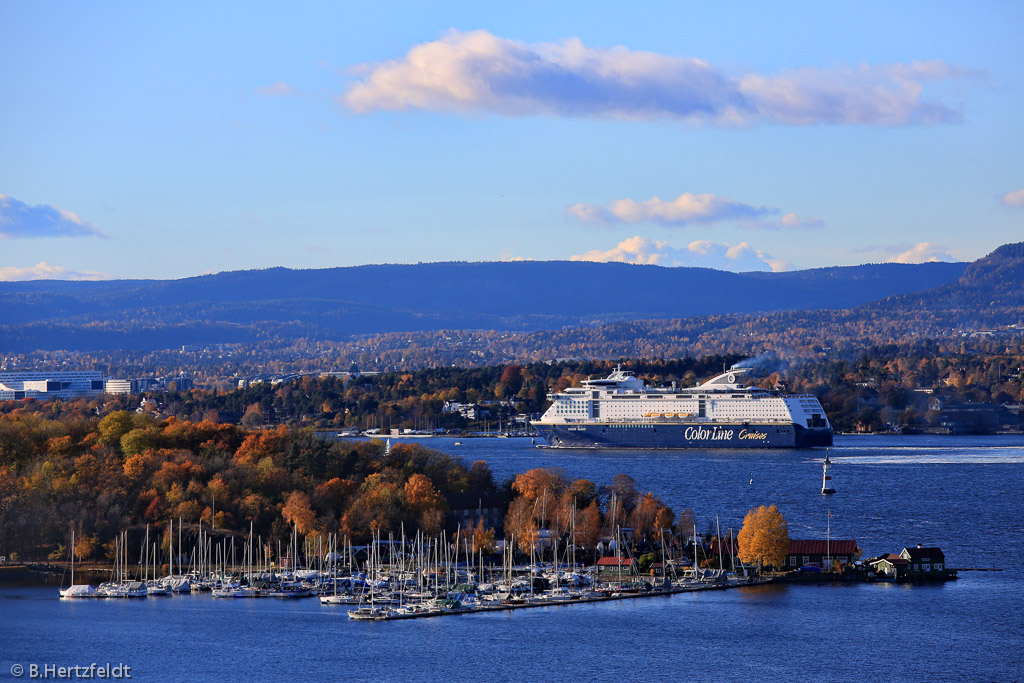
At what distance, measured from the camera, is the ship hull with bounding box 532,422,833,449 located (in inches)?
3472

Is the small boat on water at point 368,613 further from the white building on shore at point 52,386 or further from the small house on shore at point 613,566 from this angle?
the white building on shore at point 52,386

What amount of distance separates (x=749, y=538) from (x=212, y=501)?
16.0 meters

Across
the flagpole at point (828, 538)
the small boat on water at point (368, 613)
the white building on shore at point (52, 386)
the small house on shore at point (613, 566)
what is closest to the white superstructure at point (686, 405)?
the flagpole at point (828, 538)

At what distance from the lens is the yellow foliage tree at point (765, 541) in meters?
39.9

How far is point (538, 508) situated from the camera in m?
44.5

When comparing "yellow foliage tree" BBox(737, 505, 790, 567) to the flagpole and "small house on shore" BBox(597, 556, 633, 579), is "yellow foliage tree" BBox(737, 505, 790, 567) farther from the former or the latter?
"small house on shore" BBox(597, 556, 633, 579)

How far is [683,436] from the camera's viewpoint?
9050 centimetres

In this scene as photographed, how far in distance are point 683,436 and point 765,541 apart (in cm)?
5063

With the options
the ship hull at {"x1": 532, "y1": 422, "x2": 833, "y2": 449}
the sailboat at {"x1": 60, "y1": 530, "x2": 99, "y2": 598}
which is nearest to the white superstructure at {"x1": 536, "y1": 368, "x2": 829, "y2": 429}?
the ship hull at {"x1": 532, "y1": 422, "x2": 833, "y2": 449}

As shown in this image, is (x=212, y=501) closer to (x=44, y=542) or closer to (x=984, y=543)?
(x=44, y=542)

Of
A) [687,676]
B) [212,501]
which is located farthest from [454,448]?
[687,676]

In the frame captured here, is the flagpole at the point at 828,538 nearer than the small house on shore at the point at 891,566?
No

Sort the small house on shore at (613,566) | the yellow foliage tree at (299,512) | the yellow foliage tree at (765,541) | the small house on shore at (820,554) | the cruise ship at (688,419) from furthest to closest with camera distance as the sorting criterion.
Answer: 1. the cruise ship at (688,419)
2. the yellow foliage tree at (299,512)
3. the small house on shore at (820,554)
4. the yellow foliage tree at (765,541)
5. the small house on shore at (613,566)

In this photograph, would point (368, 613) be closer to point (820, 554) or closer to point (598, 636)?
point (598, 636)
